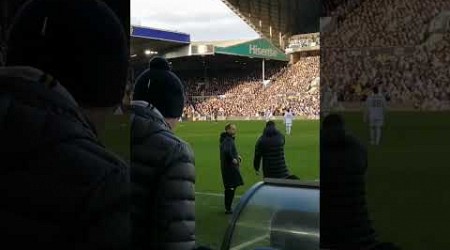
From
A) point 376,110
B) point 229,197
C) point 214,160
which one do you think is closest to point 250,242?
point 376,110

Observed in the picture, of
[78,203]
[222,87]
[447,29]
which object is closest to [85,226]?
[78,203]

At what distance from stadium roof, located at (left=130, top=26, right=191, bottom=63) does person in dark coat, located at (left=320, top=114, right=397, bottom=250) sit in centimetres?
58

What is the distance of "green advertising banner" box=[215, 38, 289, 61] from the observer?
8.92 ft

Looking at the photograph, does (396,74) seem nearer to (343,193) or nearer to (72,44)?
(343,193)

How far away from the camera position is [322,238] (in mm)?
1235

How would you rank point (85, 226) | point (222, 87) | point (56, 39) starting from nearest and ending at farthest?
point (85, 226) < point (56, 39) < point (222, 87)

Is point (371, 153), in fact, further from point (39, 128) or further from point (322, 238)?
point (39, 128)

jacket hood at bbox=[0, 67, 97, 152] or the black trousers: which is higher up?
jacket hood at bbox=[0, 67, 97, 152]

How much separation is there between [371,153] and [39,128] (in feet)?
2.87

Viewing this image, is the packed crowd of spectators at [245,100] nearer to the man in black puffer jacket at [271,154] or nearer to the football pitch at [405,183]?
the man in black puffer jacket at [271,154]

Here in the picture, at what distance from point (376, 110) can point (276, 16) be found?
1.04 metres

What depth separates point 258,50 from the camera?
3170mm

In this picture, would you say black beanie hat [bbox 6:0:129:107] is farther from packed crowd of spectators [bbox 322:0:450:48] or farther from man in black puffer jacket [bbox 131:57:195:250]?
packed crowd of spectators [bbox 322:0:450:48]

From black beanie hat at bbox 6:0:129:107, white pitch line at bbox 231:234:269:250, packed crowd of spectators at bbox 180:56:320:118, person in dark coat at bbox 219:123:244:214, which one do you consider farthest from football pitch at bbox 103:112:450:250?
packed crowd of spectators at bbox 180:56:320:118
